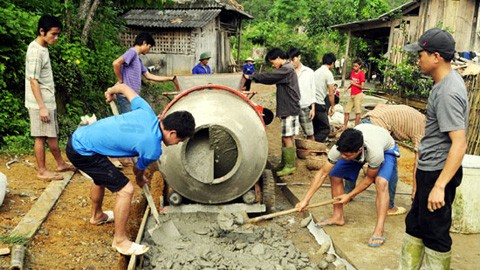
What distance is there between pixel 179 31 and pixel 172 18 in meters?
0.67

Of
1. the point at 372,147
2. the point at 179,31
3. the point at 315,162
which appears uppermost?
the point at 179,31

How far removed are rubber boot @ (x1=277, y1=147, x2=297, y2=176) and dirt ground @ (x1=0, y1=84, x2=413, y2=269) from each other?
1.80 m

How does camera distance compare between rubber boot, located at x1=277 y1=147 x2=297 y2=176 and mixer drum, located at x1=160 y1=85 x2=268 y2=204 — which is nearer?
mixer drum, located at x1=160 y1=85 x2=268 y2=204

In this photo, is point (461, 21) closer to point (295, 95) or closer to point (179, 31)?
point (295, 95)

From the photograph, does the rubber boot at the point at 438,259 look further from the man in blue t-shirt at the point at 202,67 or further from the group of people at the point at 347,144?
the man in blue t-shirt at the point at 202,67

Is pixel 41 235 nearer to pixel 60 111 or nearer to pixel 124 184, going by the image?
pixel 124 184

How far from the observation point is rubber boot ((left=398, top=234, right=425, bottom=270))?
3221 millimetres

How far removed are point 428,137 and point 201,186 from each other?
92.3 inches

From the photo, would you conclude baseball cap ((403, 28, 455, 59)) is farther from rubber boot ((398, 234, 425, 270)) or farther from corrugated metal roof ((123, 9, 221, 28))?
corrugated metal roof ((123, 9, 221, 28))

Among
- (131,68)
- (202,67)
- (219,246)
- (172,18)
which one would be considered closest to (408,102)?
(202,67)

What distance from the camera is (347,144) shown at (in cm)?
384

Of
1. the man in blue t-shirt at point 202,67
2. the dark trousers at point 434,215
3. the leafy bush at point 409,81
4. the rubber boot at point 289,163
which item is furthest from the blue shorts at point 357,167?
the leafy bush at point 409,81

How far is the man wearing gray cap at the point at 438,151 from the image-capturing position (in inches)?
109

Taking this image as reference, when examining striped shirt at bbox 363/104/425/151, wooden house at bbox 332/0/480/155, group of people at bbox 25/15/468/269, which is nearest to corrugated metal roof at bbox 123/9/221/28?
wooden house at bbox 332/0/480/155
